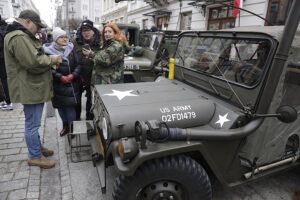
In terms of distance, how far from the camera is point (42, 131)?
14.4ft

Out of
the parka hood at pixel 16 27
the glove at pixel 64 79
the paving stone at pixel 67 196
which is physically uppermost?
the parka hood at pixel 16 27

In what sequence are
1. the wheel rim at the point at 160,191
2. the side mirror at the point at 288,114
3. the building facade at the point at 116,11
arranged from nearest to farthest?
the side mirror at the point at 288,114 < the wheel rim at the point at 160,191 < the building facade at the point at 116,11

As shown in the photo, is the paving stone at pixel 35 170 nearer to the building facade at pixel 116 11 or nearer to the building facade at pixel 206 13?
the building facade at pixel 206 13

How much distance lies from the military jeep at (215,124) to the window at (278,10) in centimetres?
628

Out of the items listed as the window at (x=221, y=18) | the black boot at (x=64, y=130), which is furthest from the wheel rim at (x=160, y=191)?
the window at (x=221, y=18)

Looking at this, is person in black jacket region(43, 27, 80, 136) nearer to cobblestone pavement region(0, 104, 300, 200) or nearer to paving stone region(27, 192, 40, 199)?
cobblestone pavement region(0, 104, 300, 200)

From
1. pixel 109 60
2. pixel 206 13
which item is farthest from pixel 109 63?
pixel 206 13

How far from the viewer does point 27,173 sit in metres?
3.11

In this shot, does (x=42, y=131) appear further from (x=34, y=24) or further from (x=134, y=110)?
(x=134, y=110)

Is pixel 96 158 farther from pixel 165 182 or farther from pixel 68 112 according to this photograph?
pixel 68 112

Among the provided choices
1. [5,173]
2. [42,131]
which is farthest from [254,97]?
[42,131]

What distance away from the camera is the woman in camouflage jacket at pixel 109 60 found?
12.0 ft

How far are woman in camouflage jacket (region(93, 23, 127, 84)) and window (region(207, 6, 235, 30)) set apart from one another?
7588mm

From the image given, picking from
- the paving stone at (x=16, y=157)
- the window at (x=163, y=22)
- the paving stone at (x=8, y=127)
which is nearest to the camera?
the paving stone at (x=16, y=157)
